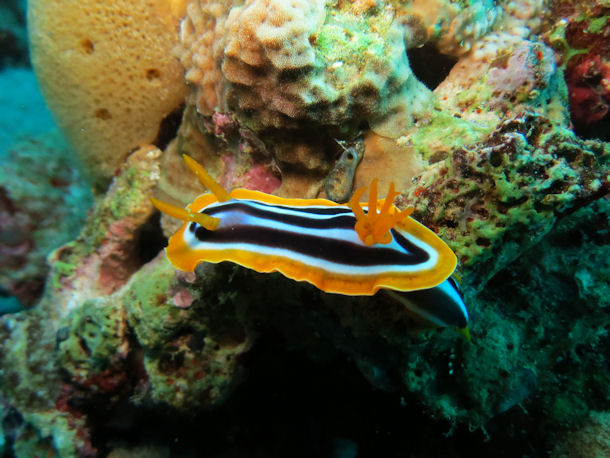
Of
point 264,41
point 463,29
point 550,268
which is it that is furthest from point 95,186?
point 550,268

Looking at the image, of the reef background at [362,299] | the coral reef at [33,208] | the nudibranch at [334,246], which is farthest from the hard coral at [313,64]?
the coral reef at [33,208]

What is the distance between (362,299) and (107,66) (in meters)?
4.19

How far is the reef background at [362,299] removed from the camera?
2.42 metres

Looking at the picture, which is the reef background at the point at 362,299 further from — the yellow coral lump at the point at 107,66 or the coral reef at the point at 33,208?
the coral reef at the point at 33,208

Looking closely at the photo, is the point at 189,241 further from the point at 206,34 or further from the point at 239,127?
the point at 206,34

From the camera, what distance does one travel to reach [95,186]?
5312 mm

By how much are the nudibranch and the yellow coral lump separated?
2.65 metres

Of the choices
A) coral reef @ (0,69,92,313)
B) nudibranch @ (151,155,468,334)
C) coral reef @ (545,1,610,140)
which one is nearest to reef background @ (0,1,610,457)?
coral reef @ (545,1,610,140)

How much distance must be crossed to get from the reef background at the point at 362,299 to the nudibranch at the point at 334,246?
293mm

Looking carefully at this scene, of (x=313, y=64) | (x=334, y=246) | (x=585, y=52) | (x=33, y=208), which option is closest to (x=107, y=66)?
(x=313, y=64)

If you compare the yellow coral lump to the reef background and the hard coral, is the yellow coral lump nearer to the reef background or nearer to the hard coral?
the reef background

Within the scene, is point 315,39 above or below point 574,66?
below

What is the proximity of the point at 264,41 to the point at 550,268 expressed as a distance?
297 centimetres

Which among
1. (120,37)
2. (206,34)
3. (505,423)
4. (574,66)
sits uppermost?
(574,66)
